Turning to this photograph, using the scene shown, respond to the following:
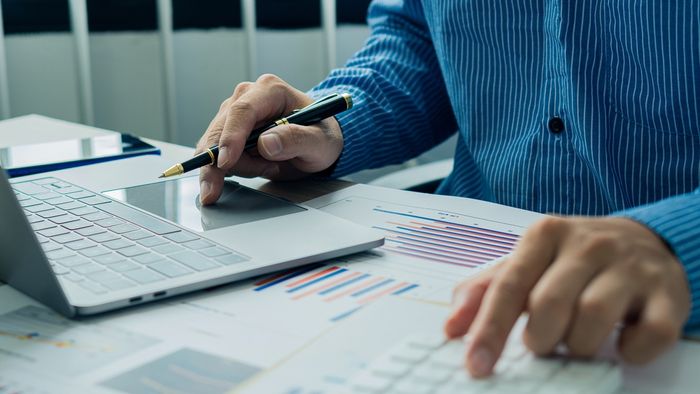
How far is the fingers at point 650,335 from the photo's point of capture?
0.45m

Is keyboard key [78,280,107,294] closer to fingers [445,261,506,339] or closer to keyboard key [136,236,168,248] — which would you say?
keyboard key [136,236,168,248]

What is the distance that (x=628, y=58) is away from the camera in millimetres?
918

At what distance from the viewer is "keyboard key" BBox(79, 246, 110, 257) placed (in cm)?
64

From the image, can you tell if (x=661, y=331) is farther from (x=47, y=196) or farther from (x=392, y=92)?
(x=392, y=92)

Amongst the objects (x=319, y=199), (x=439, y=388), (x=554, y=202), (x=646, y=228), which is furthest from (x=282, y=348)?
(x=554, y=202)

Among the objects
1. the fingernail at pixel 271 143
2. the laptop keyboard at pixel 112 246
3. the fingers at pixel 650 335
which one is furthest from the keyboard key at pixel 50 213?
the fingers at pixel 650 335

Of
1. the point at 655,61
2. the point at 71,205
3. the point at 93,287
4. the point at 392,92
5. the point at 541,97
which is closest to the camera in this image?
the point at 93,287

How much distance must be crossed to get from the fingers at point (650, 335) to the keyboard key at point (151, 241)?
0.37 m

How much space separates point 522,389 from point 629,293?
0.30 feet

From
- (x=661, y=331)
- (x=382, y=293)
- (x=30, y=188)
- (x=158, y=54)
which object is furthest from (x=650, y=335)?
(x=158, y=54)

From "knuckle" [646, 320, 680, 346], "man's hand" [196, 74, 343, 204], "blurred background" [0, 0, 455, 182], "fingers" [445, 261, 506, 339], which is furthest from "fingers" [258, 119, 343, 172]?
"blurred background" [0, 0, 455, 182]

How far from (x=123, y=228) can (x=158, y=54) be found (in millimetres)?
1118

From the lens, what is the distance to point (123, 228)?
71 centimetres

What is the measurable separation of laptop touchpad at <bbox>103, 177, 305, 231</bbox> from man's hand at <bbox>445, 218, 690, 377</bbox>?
29 cm
